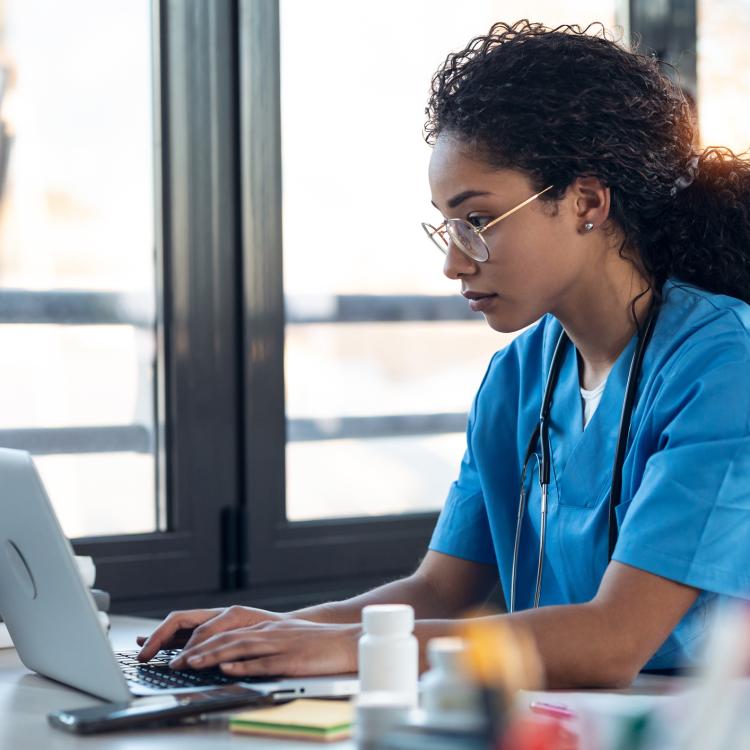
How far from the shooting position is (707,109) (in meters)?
2.84

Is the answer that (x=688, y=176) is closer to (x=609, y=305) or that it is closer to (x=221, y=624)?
(x=609, y=305)

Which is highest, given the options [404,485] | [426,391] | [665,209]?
[665,209]

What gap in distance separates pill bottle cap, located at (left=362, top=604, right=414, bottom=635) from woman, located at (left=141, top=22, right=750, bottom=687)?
0.24 m

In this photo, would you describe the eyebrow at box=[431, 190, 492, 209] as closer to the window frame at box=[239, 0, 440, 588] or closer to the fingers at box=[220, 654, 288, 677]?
the fingers at box=[220, 654, 288, 677]

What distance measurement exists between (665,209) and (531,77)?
248mm

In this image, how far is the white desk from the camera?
1.01 meters

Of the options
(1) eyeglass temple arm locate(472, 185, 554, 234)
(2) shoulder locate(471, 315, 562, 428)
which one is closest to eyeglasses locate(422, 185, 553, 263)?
(1) eyeglass temple arm locate(472, 185, 554, 234)

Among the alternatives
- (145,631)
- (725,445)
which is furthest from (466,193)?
→ (145,631)

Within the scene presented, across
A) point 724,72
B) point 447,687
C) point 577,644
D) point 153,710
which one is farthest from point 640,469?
point 724,72

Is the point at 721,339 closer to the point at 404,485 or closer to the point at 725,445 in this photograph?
the point at 725,445

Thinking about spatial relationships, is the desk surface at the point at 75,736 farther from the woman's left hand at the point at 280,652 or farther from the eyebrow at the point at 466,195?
the eyebrow at the point at 466,195

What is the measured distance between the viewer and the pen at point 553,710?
39.7 inches

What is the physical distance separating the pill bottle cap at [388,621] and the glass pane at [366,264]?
138 cm

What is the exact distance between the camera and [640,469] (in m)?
1.43
